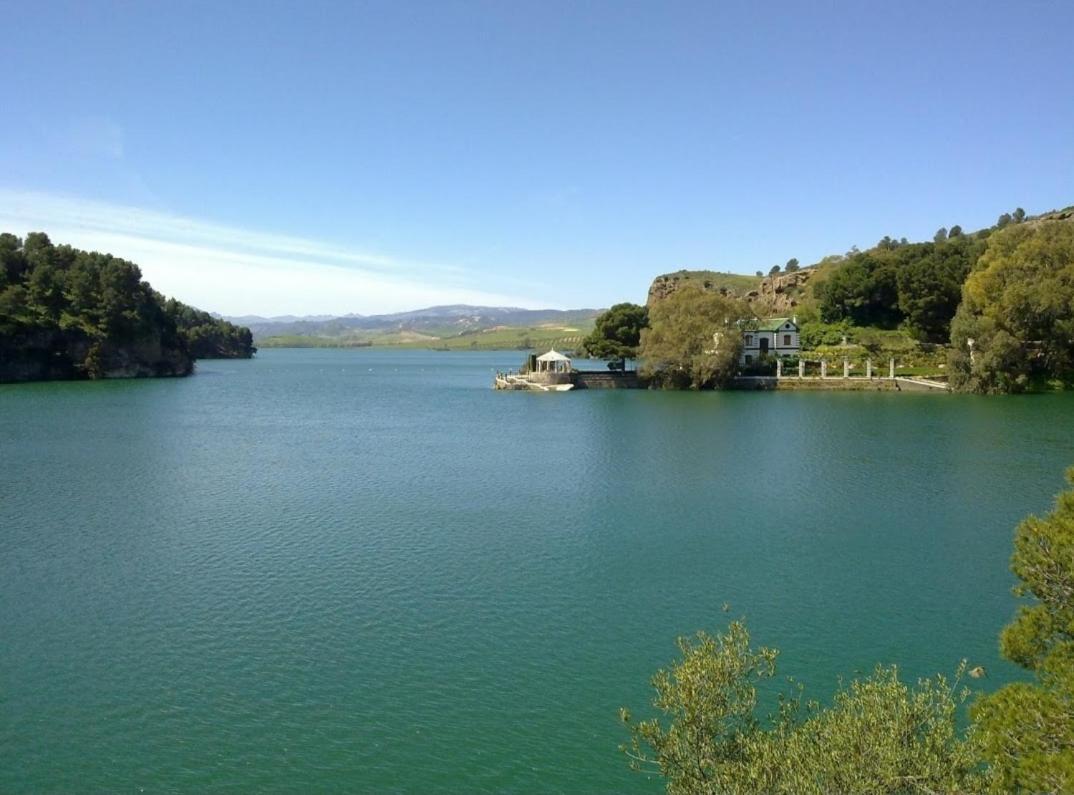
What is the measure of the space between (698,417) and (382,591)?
152 ft

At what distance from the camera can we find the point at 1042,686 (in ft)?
34.0

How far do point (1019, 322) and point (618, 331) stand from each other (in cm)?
5015

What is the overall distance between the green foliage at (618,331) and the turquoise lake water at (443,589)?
188ft

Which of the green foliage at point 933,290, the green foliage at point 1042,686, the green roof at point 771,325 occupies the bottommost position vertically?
the green foliage at point 1042,686

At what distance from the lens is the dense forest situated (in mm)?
102812

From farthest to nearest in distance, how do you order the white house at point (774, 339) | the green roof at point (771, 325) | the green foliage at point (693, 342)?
the green roof at point (771, 325) → the white house at point (774, 339) → the green foliage at point (693, 342)

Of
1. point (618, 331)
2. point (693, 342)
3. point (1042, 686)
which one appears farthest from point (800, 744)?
point (618, 331)

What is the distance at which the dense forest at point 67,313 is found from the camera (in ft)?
337

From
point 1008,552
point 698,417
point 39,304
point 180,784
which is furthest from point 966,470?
point 39,304

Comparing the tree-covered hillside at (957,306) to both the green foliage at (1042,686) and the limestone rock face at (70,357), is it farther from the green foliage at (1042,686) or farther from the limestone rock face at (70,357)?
the limestone rock face at (70,357)

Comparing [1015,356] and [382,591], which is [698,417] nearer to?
[1015,356]

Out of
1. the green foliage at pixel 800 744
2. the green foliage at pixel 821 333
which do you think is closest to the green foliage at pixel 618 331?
the green foliage at pixel 821 333

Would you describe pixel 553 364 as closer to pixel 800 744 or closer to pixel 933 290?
pixel 933 290

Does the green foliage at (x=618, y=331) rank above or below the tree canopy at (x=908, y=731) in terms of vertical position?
above
